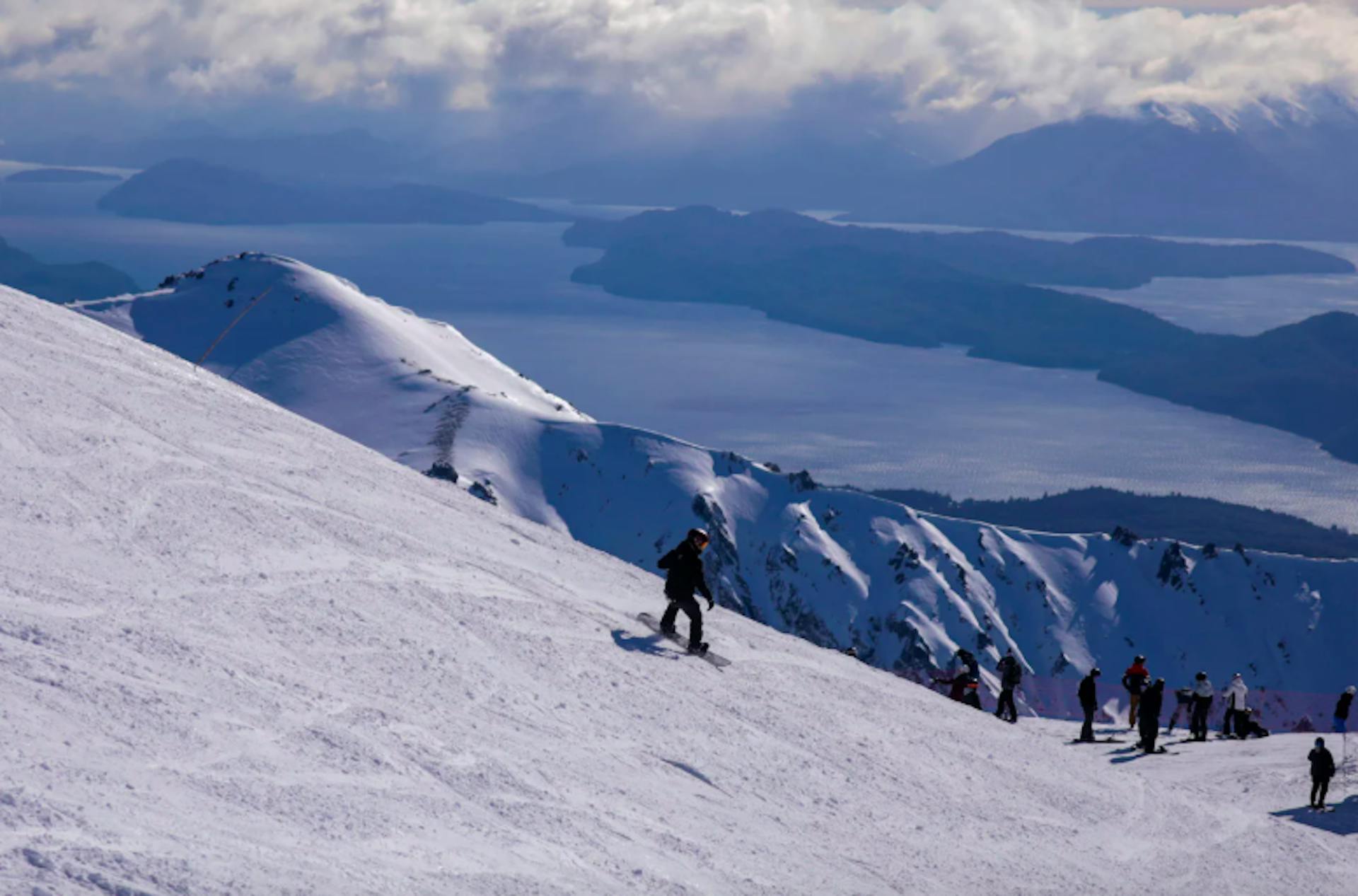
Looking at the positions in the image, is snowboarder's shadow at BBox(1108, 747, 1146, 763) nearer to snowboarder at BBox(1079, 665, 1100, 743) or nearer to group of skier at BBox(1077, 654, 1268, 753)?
group of skier at BBox(1077, 654, 1268, 753)

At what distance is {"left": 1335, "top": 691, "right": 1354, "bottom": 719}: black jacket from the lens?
25.2 metres

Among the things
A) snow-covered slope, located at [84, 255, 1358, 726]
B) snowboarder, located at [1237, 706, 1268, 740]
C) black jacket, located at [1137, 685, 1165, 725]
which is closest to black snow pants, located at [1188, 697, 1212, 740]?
snowboarder, located at [1237, 706, 1268, 740]

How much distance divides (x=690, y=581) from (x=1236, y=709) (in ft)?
53.4

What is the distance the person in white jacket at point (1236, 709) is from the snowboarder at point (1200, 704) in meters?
0.67

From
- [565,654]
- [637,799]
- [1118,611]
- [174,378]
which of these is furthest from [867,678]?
[1118,611]

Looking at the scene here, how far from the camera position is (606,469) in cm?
11175

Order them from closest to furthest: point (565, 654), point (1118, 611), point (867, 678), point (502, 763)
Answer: point (502, 763) → point (565, 654) → point (867, 678) → point (1118, 611)

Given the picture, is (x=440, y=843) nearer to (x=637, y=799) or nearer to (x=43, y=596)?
(x=637, y=799)

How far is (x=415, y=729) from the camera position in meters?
12.4

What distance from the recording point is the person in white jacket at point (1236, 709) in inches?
1082

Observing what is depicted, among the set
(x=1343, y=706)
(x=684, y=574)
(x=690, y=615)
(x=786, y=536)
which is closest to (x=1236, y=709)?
(x=1343, y=706)

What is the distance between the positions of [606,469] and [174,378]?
87892mm

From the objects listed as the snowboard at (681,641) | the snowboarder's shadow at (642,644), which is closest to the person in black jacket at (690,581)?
the snowboard at (681,641)

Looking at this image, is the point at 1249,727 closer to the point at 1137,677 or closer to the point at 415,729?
the point at 1137,677
